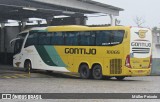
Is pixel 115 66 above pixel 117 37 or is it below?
below

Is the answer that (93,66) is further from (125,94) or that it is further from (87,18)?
(87,18)

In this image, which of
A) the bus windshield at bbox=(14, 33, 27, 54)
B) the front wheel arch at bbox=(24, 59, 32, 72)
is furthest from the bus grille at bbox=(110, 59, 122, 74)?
the bus windshield at bbox=(14, 33, 27, 54)

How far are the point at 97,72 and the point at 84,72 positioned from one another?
1137 mm

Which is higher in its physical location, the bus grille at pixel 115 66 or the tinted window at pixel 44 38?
the tinted window at pixel 44 38

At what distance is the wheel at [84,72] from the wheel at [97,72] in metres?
0.32

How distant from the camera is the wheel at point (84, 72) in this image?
1042 inches

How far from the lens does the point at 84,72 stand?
26.9m

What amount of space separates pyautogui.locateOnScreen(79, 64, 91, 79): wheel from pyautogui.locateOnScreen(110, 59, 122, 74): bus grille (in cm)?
182

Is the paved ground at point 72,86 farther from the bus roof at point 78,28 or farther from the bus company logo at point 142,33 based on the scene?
the bus roof at point 78,28

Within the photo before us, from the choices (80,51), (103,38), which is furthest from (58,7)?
(103,38)

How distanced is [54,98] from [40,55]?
50.8 feet

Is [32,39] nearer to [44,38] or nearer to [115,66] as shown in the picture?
[44,38]

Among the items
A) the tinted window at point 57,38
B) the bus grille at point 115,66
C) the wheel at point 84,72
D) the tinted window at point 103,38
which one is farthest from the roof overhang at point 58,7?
the bus grille at point 115,66

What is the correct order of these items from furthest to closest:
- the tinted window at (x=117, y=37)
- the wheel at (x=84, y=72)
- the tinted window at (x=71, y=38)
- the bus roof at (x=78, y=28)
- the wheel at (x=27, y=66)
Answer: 1. the wheel at (x=27, y=66)
2. the tinted window at (x=71, y=38)
3. the wheel at (x=84, y=72)
4. the bus roof at (x=78, y=28)
5. the tinted window at (x=117, y=37)
